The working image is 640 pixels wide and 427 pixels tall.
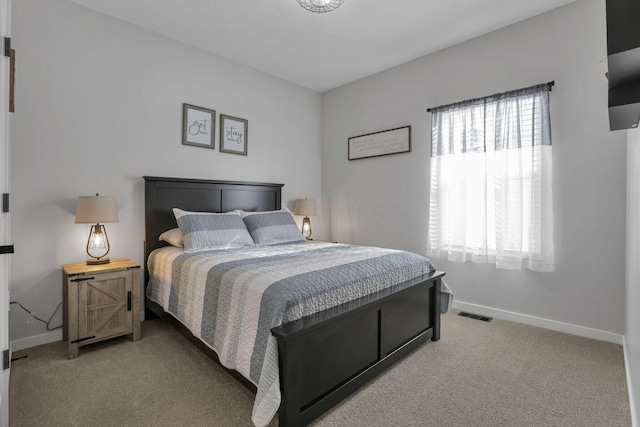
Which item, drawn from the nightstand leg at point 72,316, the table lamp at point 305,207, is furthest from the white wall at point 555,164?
the nightstand leg at point 72,316

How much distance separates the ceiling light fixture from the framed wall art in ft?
5.48

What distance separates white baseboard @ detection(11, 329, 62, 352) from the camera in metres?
2.46

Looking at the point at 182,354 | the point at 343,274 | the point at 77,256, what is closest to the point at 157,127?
the point at 77,256

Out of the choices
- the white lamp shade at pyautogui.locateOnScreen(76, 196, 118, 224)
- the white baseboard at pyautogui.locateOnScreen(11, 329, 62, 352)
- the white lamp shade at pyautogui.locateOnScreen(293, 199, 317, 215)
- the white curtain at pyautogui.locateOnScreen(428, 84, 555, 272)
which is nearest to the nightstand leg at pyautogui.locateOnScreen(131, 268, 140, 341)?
the white lamp shade at pyautogui.locateOnScreen(76, 196, 118, 224)

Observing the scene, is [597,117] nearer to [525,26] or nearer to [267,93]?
[525,26]

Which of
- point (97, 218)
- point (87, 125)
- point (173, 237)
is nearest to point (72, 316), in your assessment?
point (97, 218)

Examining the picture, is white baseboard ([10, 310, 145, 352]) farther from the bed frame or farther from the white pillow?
the white pillow

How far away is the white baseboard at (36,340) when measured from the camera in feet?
8.09

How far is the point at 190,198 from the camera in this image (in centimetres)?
338

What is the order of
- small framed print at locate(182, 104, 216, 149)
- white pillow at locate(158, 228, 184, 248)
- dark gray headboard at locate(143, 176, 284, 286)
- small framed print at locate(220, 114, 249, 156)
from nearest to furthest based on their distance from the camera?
white pillow at locate(158, 228, 184, 248), dark gray headboard at locate(143, 176, 284, 286), small framed print at locate(182, 104, 216, 149), small framed print at locate(220, 114, 249, 156)

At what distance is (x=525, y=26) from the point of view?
2.98 m

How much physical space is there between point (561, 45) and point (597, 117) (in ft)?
2.34

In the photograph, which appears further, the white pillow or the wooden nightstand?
the white pillow

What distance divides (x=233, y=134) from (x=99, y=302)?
221 centimetres
